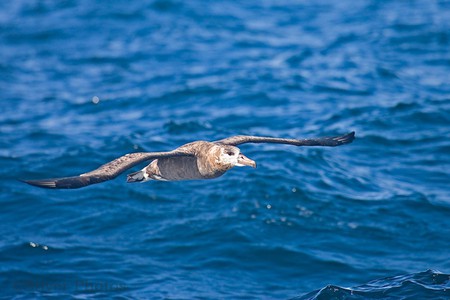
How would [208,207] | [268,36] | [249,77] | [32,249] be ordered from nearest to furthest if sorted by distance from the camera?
[32,249], [208,207], [249,77], [268,36]

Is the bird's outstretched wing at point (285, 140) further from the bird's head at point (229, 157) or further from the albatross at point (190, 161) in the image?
the bird's head at point (229, 157)

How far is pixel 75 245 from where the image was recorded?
15.5 m

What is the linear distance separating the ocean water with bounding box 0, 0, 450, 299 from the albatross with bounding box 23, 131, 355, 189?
220 centimetres

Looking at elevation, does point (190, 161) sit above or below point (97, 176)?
below

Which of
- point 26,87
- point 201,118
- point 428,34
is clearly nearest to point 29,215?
point 201,118

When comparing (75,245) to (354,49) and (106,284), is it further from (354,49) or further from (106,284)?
(354,49)

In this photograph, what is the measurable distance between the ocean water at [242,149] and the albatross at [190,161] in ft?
7.21

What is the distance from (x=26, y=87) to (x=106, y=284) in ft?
39.1

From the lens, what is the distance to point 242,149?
19.1 metres

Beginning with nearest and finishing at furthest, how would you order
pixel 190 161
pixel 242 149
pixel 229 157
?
pixel 229 157 < pixel 190 161 < pixel 242 149

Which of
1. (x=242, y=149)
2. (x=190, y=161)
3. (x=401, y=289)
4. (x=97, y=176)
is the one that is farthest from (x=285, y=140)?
(x=242, y=149)

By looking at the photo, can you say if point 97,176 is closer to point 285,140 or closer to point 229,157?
point 229,157

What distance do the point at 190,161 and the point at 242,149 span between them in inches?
238

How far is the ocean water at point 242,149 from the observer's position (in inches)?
579
